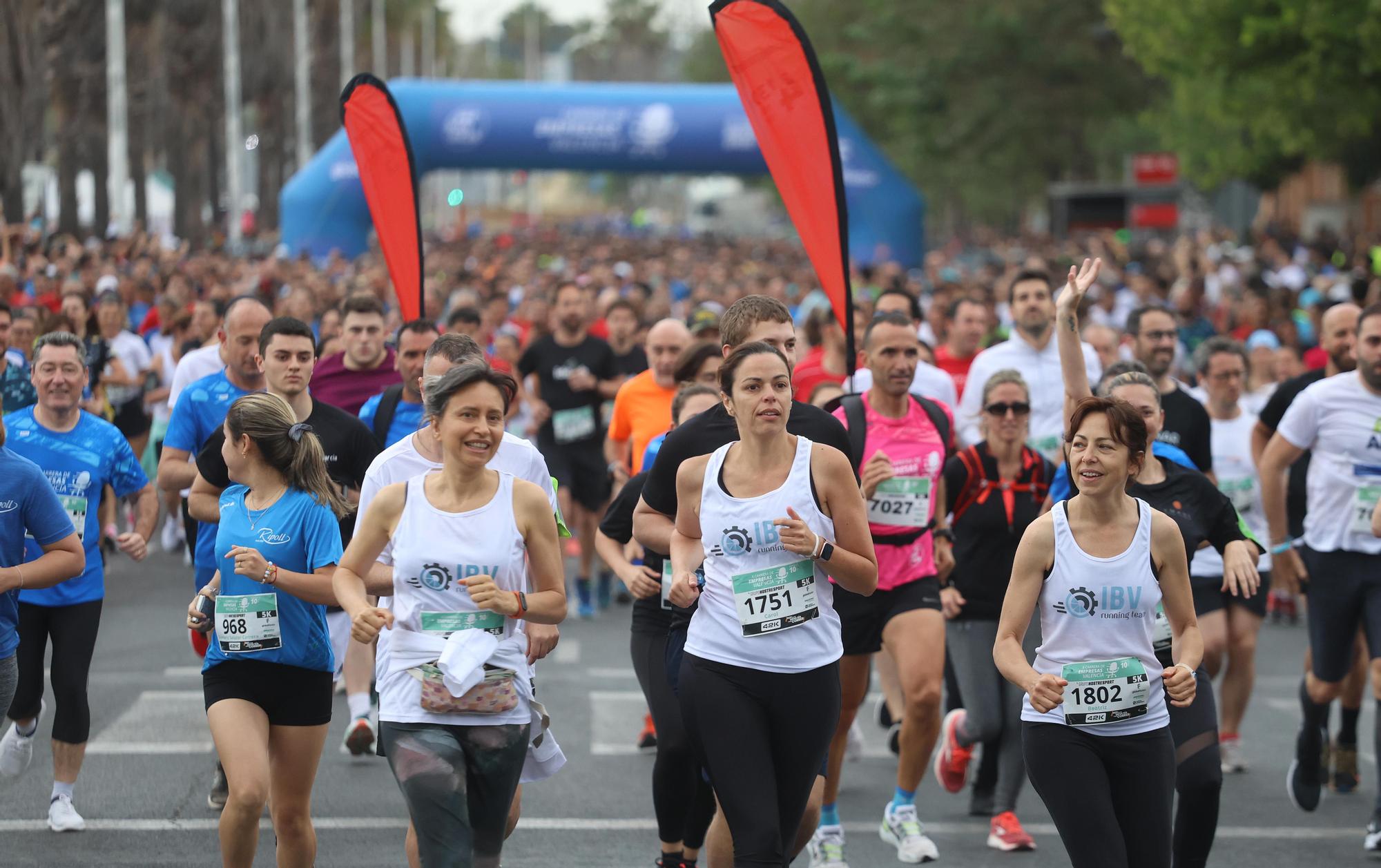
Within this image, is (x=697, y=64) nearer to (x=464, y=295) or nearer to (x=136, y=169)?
(x=136, y=169)

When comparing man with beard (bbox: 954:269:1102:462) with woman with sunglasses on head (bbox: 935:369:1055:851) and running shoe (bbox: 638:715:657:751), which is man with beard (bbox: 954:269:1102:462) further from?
running shoe (bbox: 638:715:657:751)

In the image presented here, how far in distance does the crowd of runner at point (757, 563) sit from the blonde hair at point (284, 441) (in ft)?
0.04

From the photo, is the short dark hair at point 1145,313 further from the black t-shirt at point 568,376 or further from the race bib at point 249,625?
the race bib at point 249,625

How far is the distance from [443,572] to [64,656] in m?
2.69

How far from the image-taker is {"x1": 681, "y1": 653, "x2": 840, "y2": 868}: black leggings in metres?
5.25

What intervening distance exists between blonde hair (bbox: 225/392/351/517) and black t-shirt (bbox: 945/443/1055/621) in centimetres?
285

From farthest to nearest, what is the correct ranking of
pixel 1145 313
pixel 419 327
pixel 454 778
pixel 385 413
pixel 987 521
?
pixel 1145 313, pixel 419 327, pixel 385 413, pixel 987 521, pixel 454 778

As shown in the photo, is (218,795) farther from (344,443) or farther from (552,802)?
(344,443)

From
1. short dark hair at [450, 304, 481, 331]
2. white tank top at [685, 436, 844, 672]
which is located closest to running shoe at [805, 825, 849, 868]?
white tank top at [685, 436, 844, 672]

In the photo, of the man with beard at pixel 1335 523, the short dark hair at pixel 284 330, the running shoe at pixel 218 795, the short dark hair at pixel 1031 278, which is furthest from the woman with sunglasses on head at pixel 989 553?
the running shoe at pixel 218 795

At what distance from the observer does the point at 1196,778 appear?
5.87m

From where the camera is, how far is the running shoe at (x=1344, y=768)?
28.2 feet

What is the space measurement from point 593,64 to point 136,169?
109m

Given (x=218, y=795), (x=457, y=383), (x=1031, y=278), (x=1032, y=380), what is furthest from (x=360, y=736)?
(x=1031, y=278)
